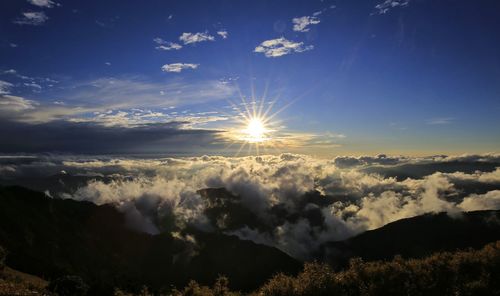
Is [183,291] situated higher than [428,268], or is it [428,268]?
[428,268]

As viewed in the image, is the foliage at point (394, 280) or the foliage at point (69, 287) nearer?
the foliage at point (394, 280)

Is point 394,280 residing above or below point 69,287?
above

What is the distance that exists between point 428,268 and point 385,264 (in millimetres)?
1765

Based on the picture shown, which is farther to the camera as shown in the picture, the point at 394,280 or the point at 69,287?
the point at 69,287

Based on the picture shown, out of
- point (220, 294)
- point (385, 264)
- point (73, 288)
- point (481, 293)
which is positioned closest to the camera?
point (481, 293)

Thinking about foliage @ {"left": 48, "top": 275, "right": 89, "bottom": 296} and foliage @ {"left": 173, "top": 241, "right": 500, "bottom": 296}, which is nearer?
foliage @ {"left": 173, "top": 241, "right": 500, "bottom": 296}

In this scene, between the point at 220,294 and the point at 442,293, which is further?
the point at 220,294

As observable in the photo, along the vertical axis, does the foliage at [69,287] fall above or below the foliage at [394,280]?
below

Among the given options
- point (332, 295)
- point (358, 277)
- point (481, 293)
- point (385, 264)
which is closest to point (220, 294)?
point (332, 295)

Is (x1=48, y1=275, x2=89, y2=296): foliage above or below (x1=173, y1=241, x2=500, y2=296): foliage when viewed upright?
below

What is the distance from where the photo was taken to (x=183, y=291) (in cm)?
1500

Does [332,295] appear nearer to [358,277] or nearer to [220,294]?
[358,277]

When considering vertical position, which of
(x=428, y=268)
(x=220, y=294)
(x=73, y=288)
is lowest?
(x=73, y=288)

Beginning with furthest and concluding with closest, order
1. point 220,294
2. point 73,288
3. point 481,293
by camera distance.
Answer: point 73,288 → point 220,294 → point 481,293
